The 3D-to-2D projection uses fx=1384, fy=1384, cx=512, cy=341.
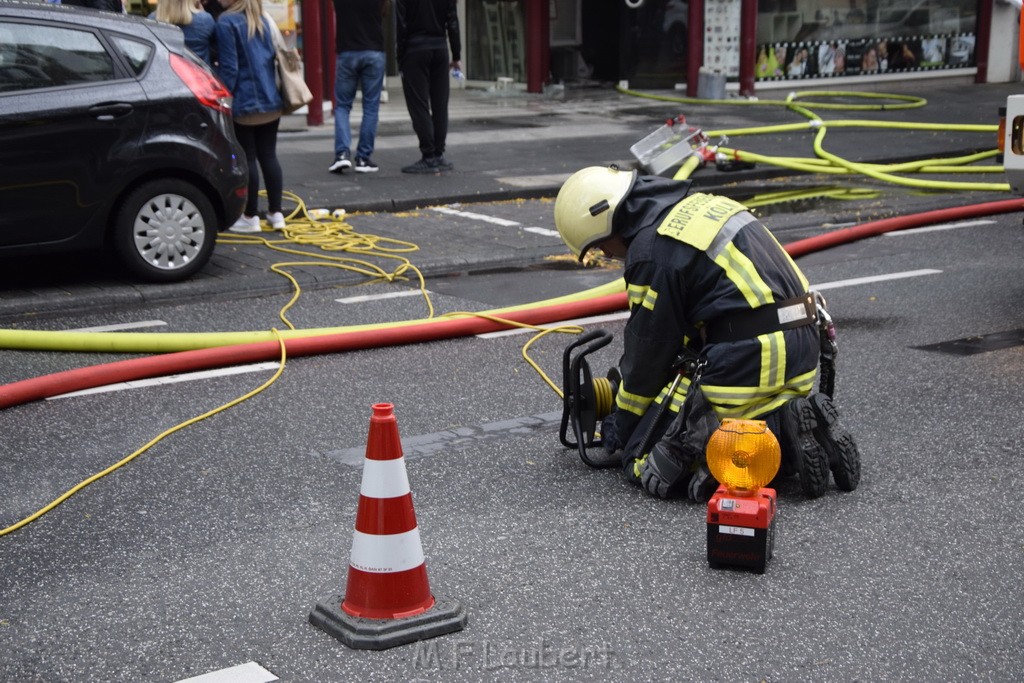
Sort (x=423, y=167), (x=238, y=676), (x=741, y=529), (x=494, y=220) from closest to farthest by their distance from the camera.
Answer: (x=238, y=676), (x=741, y=529), (x=494, y=220), (x=423, y=167)

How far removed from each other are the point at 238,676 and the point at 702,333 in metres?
2.26

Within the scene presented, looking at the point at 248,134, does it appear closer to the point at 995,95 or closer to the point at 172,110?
the point at 172,110

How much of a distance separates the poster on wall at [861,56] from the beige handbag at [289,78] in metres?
12.2

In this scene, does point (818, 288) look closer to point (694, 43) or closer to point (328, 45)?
point (328, 45)

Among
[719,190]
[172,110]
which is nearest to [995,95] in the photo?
[719,190]

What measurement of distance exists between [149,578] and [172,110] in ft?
16.1

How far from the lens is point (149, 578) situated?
4.43 m

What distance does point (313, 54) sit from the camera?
1753 centimetres

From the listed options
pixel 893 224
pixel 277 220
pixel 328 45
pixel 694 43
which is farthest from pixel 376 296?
pixel 694 43

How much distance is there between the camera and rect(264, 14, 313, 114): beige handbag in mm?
10242

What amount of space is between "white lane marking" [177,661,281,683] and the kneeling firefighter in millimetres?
1800

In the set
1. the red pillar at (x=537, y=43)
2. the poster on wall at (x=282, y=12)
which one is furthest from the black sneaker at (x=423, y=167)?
the red pillar at (x=537, y=43)

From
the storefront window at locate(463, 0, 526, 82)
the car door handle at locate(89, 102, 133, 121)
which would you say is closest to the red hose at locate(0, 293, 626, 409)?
the car door handle at locate(89, 102, 133, 121)

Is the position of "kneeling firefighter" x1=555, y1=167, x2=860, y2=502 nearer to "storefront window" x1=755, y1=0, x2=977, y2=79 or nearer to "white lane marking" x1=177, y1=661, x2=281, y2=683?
"white lane marking" x1=177, y1=661, x2=281, y2=683
